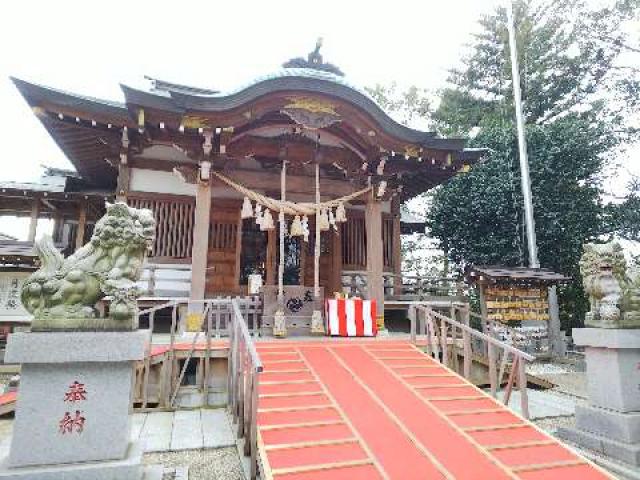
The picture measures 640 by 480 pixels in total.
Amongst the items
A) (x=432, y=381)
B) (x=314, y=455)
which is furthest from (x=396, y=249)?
(x=314, y=455)

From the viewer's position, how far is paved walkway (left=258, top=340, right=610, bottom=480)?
10.9 ft

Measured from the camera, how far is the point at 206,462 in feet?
12.5

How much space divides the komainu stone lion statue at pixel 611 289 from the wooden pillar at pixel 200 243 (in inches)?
245

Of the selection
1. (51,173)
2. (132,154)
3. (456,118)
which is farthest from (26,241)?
(456,118)

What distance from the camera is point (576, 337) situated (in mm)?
4879

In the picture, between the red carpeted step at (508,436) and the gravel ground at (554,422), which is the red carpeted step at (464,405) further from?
the gravel ground at (554,422)

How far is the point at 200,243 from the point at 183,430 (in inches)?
149

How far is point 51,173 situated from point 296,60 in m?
9.29

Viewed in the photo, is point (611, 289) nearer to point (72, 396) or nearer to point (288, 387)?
point (288, 387)

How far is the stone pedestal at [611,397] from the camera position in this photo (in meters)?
4.23

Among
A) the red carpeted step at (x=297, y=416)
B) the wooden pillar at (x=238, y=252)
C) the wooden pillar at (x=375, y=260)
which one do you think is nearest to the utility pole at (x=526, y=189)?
the wooden pillar at (x=375, y=260)

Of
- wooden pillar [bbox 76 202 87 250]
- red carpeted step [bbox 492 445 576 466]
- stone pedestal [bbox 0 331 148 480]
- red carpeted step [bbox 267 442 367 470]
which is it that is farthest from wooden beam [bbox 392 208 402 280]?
wooden pillar [bbox 76 202 87 250]

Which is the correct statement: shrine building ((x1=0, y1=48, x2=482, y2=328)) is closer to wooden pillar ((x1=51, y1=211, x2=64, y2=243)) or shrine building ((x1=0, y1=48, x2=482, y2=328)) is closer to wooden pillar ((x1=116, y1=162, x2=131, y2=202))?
wooden pillar ((x1=116, y1=162, x2=131, y2=202))

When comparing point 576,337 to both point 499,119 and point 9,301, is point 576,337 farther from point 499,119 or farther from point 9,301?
point 499,119
